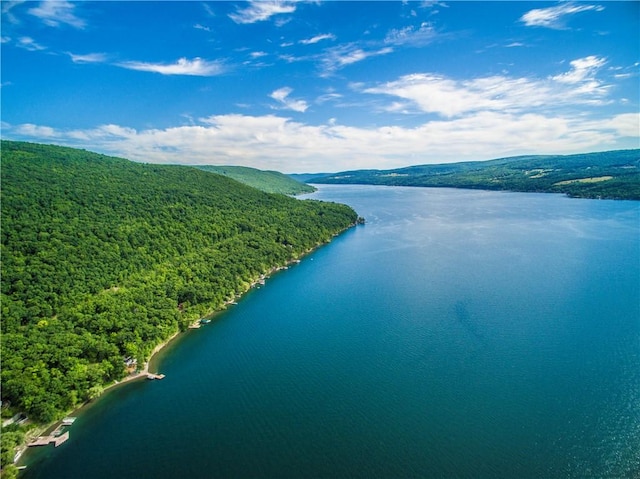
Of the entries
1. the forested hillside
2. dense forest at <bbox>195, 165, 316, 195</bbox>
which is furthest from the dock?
dense forest at <bbox>195, 165, 316, 195</bbox>

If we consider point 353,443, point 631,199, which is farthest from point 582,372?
point 631,199

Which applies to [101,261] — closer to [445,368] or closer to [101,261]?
[101,261]

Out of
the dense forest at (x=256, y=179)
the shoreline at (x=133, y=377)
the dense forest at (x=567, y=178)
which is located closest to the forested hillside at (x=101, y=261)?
the shoreline at (x=133, y=377)

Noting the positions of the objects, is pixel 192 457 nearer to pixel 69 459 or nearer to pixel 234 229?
pixel 69 459

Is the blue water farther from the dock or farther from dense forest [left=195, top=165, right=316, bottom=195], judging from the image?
dense forest [left=195, top=165, right=316, bottom=195]

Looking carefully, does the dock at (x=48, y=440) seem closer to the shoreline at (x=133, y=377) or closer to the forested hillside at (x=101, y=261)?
the shoreline at (x=133, y=377)

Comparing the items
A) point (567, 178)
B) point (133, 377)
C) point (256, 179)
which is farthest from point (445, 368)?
point (256, 179)
